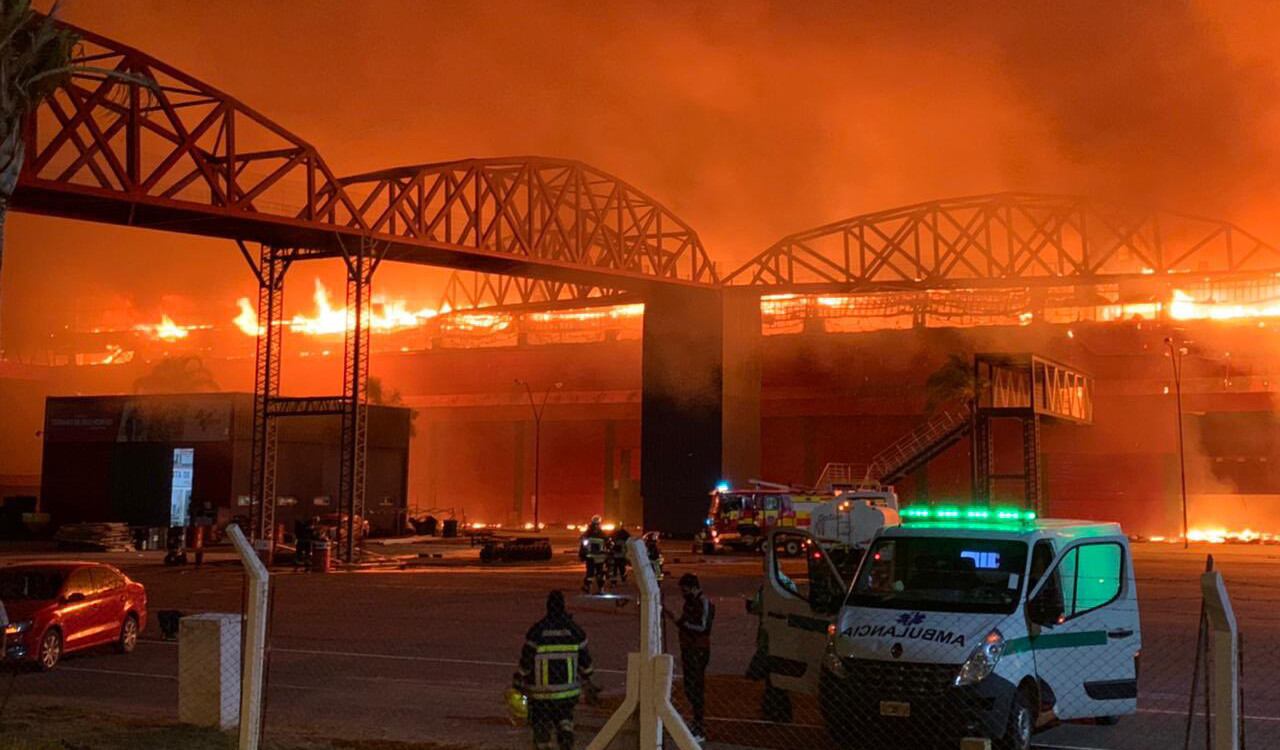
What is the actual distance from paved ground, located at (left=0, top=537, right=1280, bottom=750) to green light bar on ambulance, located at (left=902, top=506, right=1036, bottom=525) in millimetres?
2076

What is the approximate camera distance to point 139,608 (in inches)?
730

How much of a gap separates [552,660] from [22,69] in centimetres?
615

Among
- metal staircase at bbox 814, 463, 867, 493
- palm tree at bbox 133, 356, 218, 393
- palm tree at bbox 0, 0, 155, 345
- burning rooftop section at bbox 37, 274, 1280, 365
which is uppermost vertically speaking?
burning rooftop section at bbox 37, 274, 1280, 365

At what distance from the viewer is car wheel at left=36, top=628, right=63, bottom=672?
16.0 meters

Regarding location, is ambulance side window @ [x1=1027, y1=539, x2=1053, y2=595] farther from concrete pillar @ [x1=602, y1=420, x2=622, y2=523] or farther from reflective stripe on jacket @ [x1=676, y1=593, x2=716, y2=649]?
concrete pillar @ [x1=602, y1=420, x2=622, y2=523]

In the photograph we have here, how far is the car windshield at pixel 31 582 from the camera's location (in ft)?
55.0

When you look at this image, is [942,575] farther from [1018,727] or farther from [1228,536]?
[1228,536]

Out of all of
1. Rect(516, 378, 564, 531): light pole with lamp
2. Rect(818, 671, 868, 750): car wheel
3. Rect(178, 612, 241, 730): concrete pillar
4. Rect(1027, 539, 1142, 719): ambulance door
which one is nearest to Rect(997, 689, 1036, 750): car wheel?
Rect(1027, 539, 1142, 719): ambulance door

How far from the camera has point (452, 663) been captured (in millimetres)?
16641

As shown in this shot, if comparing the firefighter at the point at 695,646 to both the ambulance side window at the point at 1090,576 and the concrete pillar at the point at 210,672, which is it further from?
the concrete pillar at the point at 210,672

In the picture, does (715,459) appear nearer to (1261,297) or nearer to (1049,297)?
(1049,297)

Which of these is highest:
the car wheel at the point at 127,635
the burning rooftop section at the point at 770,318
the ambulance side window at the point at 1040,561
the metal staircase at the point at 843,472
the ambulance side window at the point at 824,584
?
the burning rooftop section at the point at 770,318

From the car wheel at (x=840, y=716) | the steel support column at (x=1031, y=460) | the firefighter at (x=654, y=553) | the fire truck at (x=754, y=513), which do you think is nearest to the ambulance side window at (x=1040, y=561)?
the car wheel at (x=840, y=716)

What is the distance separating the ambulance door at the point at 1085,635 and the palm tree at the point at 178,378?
109 m
